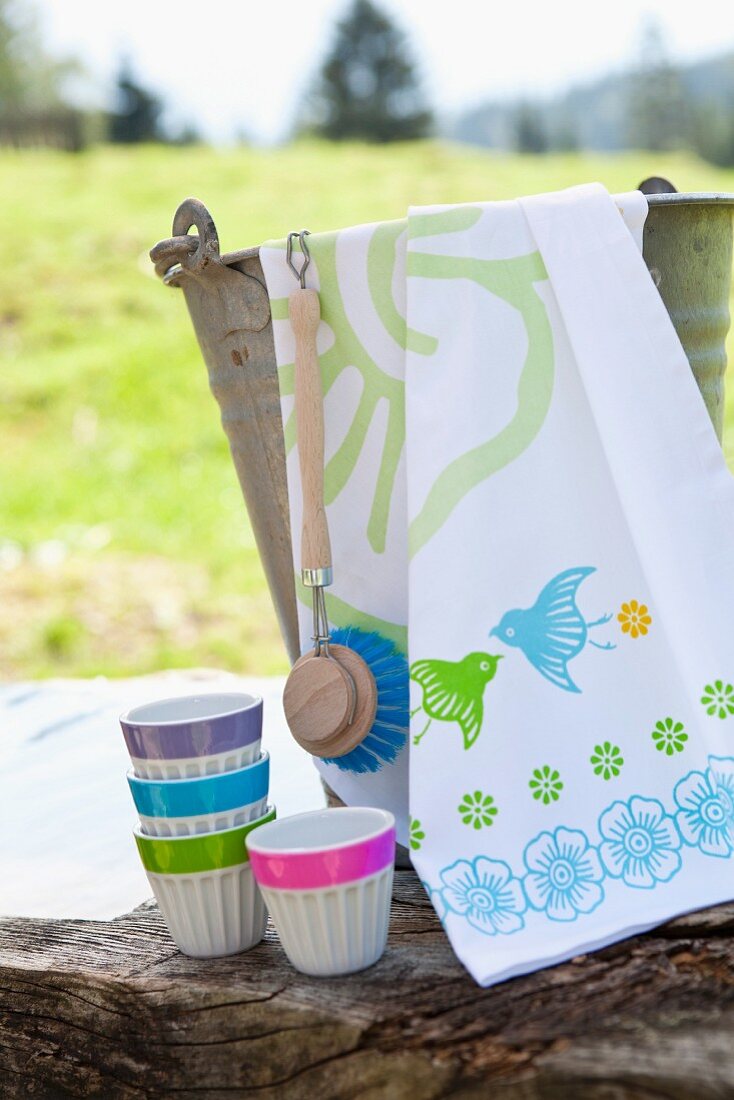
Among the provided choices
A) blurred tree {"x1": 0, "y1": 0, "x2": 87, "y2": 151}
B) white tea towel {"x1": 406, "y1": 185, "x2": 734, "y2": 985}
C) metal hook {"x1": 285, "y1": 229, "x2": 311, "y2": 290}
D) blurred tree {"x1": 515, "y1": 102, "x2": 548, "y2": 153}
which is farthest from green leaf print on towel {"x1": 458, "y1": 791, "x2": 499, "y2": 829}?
blurred tree {"x1": 515, "y1": 102, "x2": 548, "y2": 153}

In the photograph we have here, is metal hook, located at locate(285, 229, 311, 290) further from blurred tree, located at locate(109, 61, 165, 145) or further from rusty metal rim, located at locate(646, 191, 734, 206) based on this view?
blurred tree, located at locate(109, 61, 165, 145)

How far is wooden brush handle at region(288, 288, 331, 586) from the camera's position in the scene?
0.97m

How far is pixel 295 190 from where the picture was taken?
8117 mm

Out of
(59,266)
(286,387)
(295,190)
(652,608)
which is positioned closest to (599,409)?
(652,608)

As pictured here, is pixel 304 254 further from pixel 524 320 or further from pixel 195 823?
pixel 195 823

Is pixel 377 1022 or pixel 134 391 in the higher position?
pixel 377 1022

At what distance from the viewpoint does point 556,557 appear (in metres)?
0.94

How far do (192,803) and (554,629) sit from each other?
0.32m

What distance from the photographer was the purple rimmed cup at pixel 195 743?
86cm

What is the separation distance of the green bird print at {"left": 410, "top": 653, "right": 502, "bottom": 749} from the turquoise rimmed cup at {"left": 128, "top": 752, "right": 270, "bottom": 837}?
0.49ft

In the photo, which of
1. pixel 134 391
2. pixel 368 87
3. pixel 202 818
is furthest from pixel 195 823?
pixel 368 87

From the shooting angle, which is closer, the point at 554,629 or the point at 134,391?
the point at 554,629

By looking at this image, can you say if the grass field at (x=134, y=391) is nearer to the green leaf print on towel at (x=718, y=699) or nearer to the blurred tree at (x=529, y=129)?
the blurred tree at (x=529, y=129)

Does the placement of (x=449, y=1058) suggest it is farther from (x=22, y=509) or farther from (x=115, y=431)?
(x=115, y=431)
